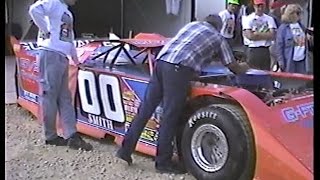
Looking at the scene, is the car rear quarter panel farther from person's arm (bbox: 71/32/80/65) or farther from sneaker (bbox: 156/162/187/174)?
person's arm (bbox: 71/32/80/65)

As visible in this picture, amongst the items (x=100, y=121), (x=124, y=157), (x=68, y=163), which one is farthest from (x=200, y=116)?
(x=100, y=121)

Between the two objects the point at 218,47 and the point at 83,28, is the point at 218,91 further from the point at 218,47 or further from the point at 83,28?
the point at 83,28

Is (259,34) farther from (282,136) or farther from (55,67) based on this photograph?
(282,136)

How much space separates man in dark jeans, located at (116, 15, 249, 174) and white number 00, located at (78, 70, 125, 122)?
60cm

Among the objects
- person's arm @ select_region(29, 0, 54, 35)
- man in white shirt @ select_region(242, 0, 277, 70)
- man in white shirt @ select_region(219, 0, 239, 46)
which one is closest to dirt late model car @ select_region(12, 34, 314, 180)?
person's arm @ select_region(29, 0, 54, 35)

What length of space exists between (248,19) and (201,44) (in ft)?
9.85

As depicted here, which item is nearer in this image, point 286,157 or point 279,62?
point 286,157

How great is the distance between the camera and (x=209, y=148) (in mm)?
4332

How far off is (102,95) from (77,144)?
49cm

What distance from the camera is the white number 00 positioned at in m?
5.23

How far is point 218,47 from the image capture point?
4.54 meters

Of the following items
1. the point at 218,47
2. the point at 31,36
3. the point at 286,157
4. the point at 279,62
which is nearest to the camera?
the point at 286,157
